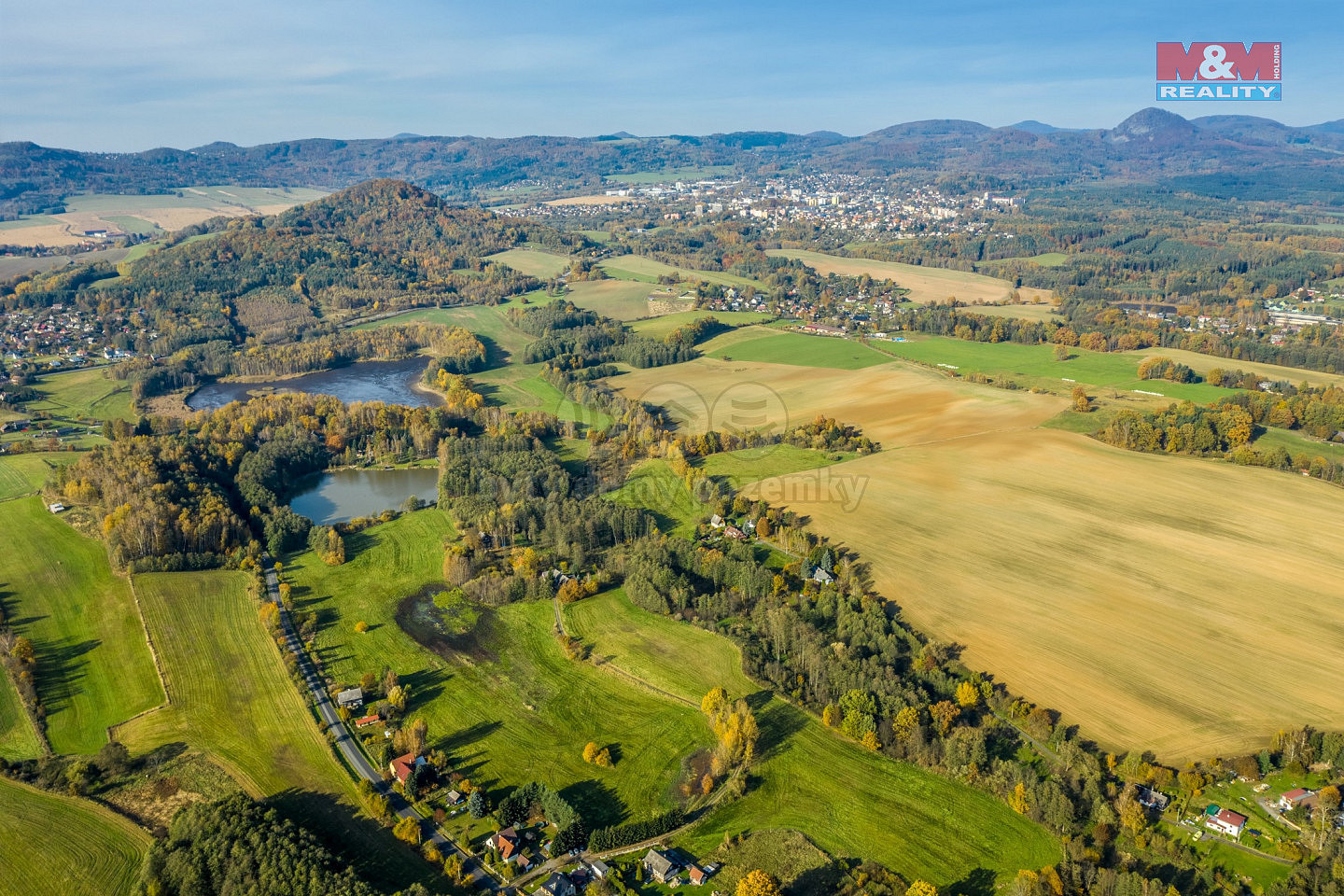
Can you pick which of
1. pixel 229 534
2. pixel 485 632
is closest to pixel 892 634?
pixel 485 632

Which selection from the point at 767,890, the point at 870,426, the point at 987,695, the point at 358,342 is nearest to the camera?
the point at 767,890

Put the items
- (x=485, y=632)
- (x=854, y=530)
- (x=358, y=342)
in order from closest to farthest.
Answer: (x=485, y=632) < (x=854, y=530) < (x=358, y=342)

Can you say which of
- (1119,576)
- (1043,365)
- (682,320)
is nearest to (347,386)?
(682,320)

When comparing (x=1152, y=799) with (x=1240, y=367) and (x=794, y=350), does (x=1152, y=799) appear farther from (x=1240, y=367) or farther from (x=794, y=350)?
(x=1240, y=367)

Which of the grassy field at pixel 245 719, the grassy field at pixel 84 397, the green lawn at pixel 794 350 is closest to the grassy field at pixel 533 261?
the green lawn at pixel 794 350

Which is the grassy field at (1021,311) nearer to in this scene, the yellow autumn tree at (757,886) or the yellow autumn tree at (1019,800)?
the yellow autumn tree at (1019,800)

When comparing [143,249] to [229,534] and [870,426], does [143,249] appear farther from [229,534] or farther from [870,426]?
[870,426]

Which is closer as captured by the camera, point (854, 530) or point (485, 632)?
point (485, 632)
